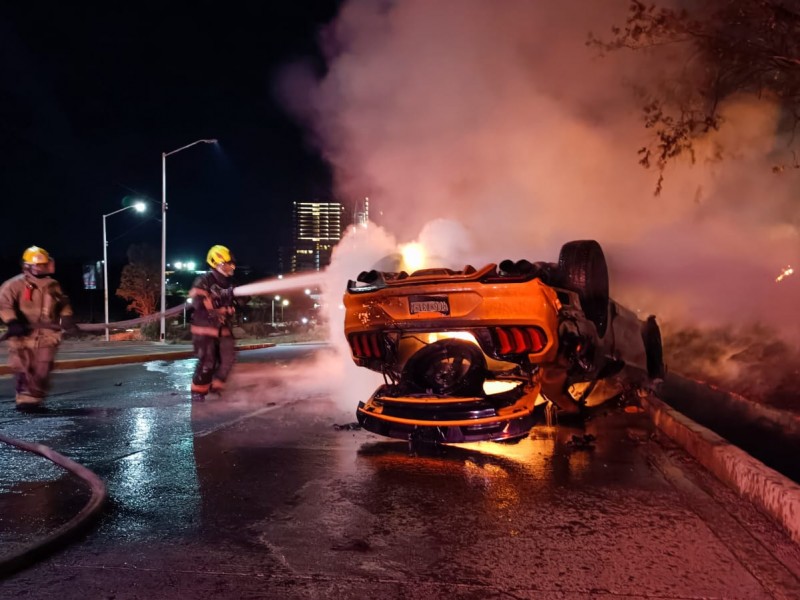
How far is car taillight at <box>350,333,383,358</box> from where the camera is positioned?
555cm

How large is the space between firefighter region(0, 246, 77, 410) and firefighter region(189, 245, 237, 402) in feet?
4.81

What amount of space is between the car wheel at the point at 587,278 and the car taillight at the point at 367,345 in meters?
1.79

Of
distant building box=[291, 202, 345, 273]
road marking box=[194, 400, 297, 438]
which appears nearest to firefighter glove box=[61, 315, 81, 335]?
road marking box=[194, 400, 297, 438]

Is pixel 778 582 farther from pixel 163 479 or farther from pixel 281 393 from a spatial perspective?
pixel 281 393

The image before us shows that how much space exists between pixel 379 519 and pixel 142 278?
123ft

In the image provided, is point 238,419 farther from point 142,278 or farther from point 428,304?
point 142,278

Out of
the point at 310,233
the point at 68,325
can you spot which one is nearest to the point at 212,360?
the point at 68,325

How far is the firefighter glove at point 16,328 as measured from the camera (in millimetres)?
6781

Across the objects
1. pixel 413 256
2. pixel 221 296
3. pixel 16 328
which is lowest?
pixel 16 328

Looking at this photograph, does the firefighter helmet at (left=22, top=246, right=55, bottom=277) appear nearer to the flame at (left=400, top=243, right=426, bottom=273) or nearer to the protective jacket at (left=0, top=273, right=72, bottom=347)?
the protective jacket at (left=0, top=273, right=72, bottom=347)

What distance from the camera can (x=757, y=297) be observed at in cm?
1185

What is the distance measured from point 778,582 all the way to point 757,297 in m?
10.2

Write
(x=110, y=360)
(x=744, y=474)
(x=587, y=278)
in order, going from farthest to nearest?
(x=110, y=360), (x=587, y=278), (x=744, y=474)

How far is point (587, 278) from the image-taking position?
231 inches
